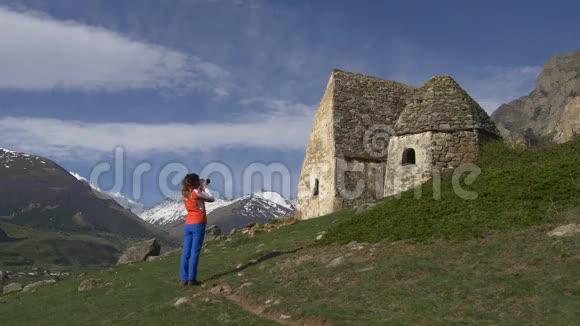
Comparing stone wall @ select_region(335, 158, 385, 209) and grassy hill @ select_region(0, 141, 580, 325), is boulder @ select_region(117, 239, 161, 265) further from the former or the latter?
stone wall @ select_region(335, 158, 385, 209)

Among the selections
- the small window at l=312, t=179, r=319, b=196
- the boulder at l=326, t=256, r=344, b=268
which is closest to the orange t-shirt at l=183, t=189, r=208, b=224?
the boulder at l=326, t=256, r=344, b=268

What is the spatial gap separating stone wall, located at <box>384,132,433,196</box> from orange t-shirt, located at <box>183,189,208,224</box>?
14.7 metres

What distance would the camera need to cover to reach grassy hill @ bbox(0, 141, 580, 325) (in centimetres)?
1034

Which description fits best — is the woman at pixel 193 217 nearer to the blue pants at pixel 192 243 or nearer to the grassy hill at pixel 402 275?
the blue pants at pixel 192 243

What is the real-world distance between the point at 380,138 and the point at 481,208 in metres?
20.4

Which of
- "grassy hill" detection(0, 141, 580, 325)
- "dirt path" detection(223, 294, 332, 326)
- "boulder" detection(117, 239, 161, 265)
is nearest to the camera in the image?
"grassy hill" detection(0, 141, 580, 325)

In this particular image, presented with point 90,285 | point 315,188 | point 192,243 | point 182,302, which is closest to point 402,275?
point 182,302

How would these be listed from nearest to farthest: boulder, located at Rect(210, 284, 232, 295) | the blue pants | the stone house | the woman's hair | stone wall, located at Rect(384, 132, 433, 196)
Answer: boulder, located at Rect(210, 284, 232, 295) → the blue pants → the woman's hair → stone wall, located at Rect(384, 132, 433, 196) → the stone house

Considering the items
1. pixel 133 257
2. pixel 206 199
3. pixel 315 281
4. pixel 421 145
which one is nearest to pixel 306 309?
pixel 315 281

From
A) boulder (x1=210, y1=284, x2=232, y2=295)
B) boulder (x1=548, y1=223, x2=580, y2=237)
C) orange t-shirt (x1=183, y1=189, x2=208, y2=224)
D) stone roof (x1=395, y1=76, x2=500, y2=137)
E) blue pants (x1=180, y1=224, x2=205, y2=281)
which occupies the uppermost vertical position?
stone roof (x1=395, y1=76, x2=500, y2=137)

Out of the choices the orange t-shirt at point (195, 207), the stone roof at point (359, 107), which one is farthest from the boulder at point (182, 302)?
the stone roof at point (359, 107)

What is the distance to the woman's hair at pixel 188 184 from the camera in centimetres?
1686

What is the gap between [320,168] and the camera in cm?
3762

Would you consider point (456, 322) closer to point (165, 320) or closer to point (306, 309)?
point (306, 309)
